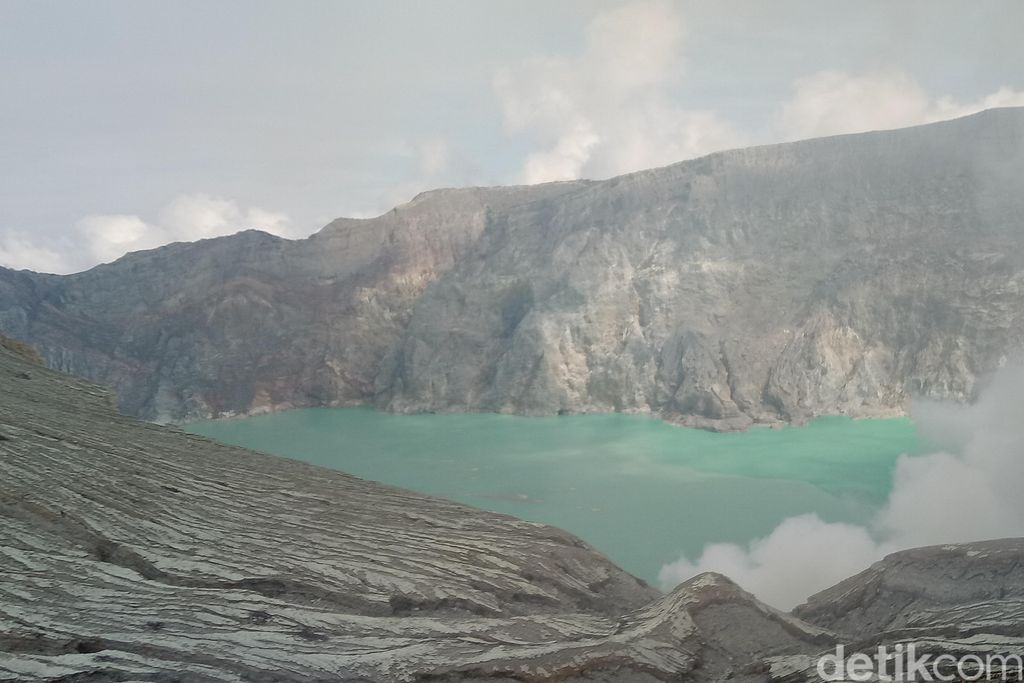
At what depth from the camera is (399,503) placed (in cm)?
874

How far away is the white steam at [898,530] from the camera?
628 inches

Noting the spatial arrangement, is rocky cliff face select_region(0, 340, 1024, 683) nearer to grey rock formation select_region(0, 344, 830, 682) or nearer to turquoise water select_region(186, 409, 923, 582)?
grey rock formation select_region(0, 344, 830, 682)

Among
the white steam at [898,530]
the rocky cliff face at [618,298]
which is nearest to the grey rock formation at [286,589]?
the white steam at [898,530]

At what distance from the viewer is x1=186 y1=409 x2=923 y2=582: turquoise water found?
→ 2109 centimetres

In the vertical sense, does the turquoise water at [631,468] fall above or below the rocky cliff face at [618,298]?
below

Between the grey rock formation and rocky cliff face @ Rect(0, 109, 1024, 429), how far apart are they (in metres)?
32.7

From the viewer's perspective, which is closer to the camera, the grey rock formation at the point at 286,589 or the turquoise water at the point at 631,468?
the grey rock formation at the point at 286,589

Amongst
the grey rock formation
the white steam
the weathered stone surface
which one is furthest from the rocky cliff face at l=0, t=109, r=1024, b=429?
the grey rock formation

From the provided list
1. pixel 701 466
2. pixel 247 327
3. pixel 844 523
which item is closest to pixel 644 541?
pixel 844 523

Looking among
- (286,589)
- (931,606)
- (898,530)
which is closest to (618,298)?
(898,530)

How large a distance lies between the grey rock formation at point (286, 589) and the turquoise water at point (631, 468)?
10.9 m

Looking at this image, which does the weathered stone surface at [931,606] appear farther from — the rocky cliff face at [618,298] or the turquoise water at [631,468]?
the rocky cliff face at [618,298]

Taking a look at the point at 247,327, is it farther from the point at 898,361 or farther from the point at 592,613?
the point at 592,613

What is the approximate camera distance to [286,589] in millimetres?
5621
